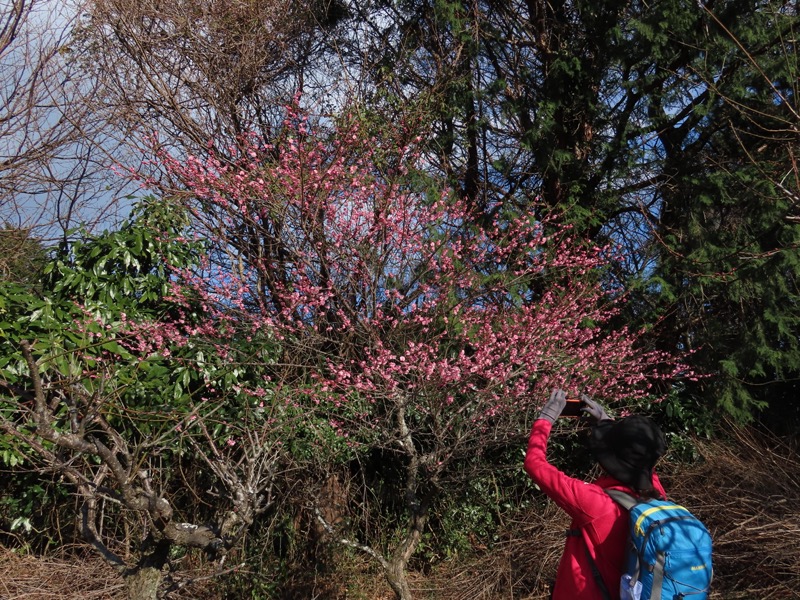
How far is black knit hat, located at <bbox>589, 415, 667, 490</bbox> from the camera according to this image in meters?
2.10

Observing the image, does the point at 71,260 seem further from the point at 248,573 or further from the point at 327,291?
the point at 248,573

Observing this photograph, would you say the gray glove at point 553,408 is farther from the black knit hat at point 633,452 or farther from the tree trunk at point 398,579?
the tree trunk at point 398,579

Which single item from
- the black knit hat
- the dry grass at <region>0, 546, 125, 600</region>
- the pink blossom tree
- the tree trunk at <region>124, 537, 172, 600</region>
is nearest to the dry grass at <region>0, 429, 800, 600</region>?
the dry grass at <region>0, 546, 125, 600</region>

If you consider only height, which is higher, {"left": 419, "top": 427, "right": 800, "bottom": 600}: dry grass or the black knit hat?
the black knit hat

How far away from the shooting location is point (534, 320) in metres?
5.55

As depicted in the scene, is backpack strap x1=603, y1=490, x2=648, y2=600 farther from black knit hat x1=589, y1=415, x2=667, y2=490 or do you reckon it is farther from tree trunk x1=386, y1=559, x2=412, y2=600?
tree trunk x1=386, y1=559, x2=412, y2=600

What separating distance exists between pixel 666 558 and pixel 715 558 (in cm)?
366

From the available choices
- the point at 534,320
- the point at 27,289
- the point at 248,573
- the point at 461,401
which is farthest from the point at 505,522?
the point at 27,289

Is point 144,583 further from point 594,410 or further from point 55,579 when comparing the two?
point 55,579

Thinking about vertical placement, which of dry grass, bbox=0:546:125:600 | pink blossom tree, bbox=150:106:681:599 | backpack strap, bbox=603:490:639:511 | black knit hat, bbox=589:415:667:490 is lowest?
dry grass, bbox=0:546:125:600

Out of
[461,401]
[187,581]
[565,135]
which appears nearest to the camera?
[187,581]

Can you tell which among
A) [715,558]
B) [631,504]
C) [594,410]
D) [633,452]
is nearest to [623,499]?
[631,504]

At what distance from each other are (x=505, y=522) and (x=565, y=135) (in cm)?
408

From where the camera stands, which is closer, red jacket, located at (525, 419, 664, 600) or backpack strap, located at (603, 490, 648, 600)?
backpack strap, located at (603, 490, 648, 600)
